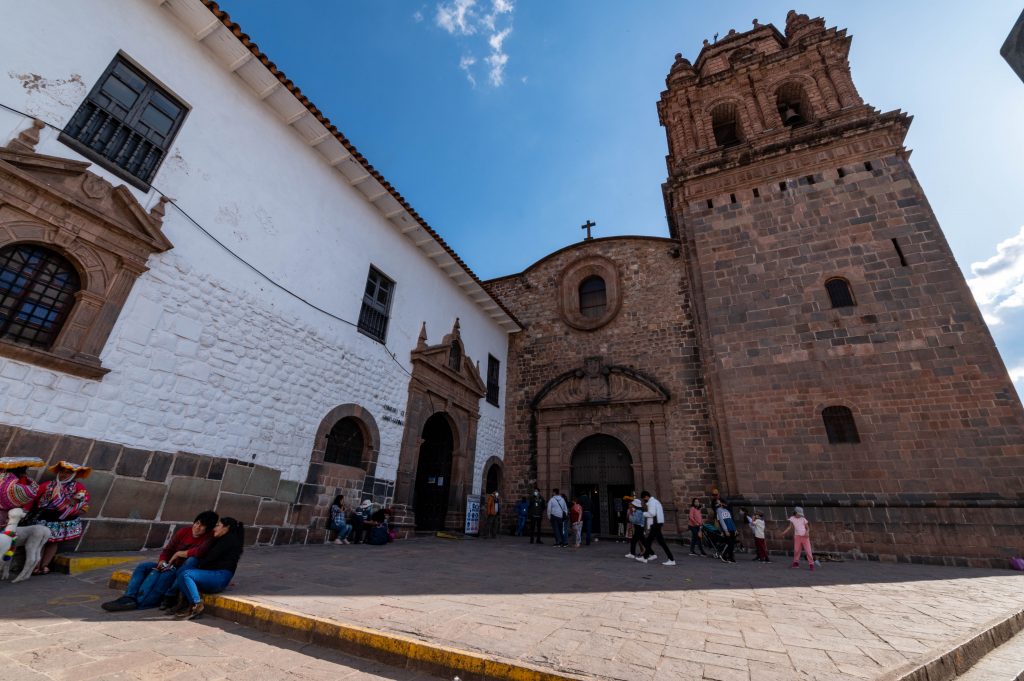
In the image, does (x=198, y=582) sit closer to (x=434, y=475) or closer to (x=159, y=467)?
(x=159, y=467)

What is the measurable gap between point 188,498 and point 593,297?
503 inches

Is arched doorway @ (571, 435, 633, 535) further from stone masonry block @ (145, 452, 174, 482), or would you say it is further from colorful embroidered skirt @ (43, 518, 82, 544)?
colorful embroidered skirt @ (43, 518, 82, 544)

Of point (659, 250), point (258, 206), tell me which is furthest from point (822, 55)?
point (258, 206)

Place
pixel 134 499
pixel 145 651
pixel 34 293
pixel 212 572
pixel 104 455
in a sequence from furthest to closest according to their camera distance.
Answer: pixel 134 499 → pixel 104 455 → pixel 34 293 → pixel 212 572 → pixel 145 651

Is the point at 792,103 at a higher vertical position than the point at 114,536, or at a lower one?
higher

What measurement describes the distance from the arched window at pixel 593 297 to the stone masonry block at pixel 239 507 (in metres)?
11.6

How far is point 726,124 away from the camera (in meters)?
16.3

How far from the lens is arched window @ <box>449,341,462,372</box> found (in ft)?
40.6

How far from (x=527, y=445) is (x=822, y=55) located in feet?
53.6

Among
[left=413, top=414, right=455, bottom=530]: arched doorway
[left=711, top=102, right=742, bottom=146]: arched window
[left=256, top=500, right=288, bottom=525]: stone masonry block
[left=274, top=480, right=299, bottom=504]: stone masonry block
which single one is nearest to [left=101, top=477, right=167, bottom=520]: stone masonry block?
[left=256, top=500, right=288, bottom=525]: stone masonry block

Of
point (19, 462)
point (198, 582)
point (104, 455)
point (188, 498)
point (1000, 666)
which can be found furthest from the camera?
point (188, 498)

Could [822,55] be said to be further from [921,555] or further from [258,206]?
[258,206]

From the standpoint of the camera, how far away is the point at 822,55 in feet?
47.0

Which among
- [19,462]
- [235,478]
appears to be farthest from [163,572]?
[235,478]
